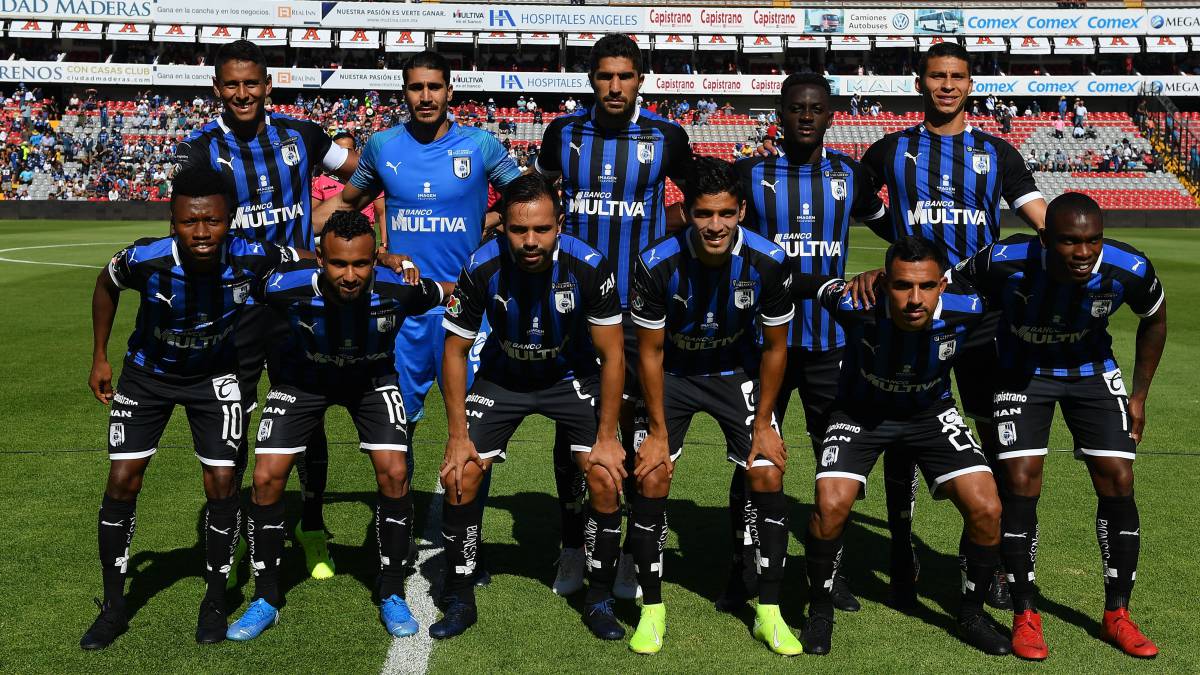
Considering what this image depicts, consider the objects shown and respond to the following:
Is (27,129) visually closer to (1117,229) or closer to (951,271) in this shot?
(1117,229)

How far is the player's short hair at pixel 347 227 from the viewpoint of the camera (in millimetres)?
4777

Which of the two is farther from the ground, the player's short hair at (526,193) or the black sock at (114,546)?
the player's short hair at (526,193)

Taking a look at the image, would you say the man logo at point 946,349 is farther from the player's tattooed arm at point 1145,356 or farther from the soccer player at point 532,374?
→ the soccer player at point 532,374

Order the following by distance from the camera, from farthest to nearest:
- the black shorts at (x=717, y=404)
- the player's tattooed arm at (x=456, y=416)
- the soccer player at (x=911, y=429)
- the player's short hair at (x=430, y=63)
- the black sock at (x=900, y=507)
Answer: the player's short hair at (x=430, y=63), the black sock at (x=900, y=507), the black shorts at (x=717, y=404), the player's tattooed arm at (x=456, y=416), the soccer player at (x=911, y=429)

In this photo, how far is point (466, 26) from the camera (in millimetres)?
53719

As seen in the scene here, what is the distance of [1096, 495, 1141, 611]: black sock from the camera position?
15.6 ft

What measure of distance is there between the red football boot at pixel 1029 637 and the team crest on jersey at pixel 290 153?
13.8 feet

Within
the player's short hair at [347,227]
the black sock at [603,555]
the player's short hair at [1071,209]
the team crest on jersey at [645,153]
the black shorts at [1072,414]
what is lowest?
the black sock at [603,555]

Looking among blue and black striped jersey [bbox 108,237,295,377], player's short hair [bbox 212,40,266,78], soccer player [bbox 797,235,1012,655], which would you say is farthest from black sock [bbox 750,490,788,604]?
player's short hair [bbox 212,40,266,78]

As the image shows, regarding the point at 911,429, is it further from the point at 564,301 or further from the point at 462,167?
the point at 462,167

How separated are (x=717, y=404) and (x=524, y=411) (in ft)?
2.93

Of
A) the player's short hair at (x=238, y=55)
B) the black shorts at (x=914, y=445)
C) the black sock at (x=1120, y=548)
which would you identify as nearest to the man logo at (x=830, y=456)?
the black shorts at (x=914, y=445)

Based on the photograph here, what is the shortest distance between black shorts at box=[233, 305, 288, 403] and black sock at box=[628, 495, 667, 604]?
6.15 feet

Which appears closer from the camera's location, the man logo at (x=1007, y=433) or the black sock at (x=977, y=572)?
the black sock at (x=977, y=572)
